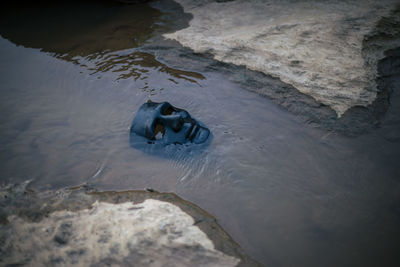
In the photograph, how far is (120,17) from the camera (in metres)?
4.68

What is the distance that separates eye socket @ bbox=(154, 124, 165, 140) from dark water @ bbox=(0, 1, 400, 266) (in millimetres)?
254

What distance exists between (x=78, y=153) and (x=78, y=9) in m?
3.84

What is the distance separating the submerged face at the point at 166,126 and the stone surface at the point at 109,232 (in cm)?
57

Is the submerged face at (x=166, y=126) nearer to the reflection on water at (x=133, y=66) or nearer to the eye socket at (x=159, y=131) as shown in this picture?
the eye socket at (x=159, y=131)

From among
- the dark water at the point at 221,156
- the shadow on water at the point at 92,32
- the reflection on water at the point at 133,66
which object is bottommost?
the dark water at the point at 221,156

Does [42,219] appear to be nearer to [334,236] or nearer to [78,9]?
[334,236]

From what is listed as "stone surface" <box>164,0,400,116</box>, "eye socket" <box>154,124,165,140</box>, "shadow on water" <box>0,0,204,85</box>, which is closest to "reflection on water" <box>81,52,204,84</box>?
"shadow on water" <box>0,0,204,85</box>

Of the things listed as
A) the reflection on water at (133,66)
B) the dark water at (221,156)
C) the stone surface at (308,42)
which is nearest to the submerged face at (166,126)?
the dark water at (221,156)

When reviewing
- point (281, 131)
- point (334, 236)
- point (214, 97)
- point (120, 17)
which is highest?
point (120, 17)

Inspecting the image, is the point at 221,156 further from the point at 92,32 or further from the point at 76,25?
the point at 76,25

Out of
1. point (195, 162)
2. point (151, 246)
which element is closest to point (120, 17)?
point (195, 162)

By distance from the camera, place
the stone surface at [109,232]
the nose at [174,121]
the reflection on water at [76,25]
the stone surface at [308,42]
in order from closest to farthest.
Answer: the stone surface at [109,232] < the nose at [174,121] < the stone surface at [308,42] < the reflection on water at [76,25]

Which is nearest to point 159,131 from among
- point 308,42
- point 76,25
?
point 308,42

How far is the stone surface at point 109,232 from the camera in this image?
149cm
